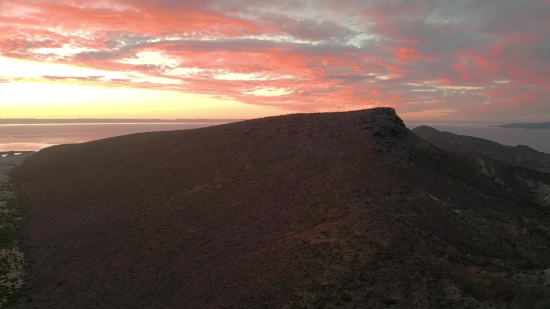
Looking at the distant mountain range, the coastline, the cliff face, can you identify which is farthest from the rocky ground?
the distant mountain range

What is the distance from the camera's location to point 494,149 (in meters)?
137

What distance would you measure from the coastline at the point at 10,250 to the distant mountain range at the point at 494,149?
418 ft

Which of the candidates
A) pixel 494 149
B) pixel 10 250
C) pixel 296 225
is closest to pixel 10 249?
pixel 10 250

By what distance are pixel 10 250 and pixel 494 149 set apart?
151662 millimetres

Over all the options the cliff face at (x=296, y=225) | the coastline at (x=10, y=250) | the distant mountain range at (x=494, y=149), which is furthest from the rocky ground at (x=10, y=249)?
the distant mountain range at (x=494, y=149)

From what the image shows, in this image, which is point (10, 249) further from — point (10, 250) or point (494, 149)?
point (494, 149)

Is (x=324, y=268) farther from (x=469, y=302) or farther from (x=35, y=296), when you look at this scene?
(x=35, y=296)

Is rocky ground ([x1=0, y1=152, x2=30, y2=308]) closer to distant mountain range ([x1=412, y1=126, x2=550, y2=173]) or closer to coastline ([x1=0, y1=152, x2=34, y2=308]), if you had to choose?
coastline ([x1=0, y1=152, x2=34, y2=308])

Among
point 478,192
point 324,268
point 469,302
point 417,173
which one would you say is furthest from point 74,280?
point 478,192

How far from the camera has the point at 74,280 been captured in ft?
86.2

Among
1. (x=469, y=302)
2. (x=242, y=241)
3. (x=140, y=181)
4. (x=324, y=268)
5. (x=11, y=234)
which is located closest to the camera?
(x=469, y=302)

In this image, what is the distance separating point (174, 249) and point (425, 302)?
2018 centimetres

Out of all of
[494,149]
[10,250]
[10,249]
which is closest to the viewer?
[10,250]

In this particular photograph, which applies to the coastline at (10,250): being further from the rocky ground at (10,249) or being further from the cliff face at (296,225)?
the cliff face at (296,225)
